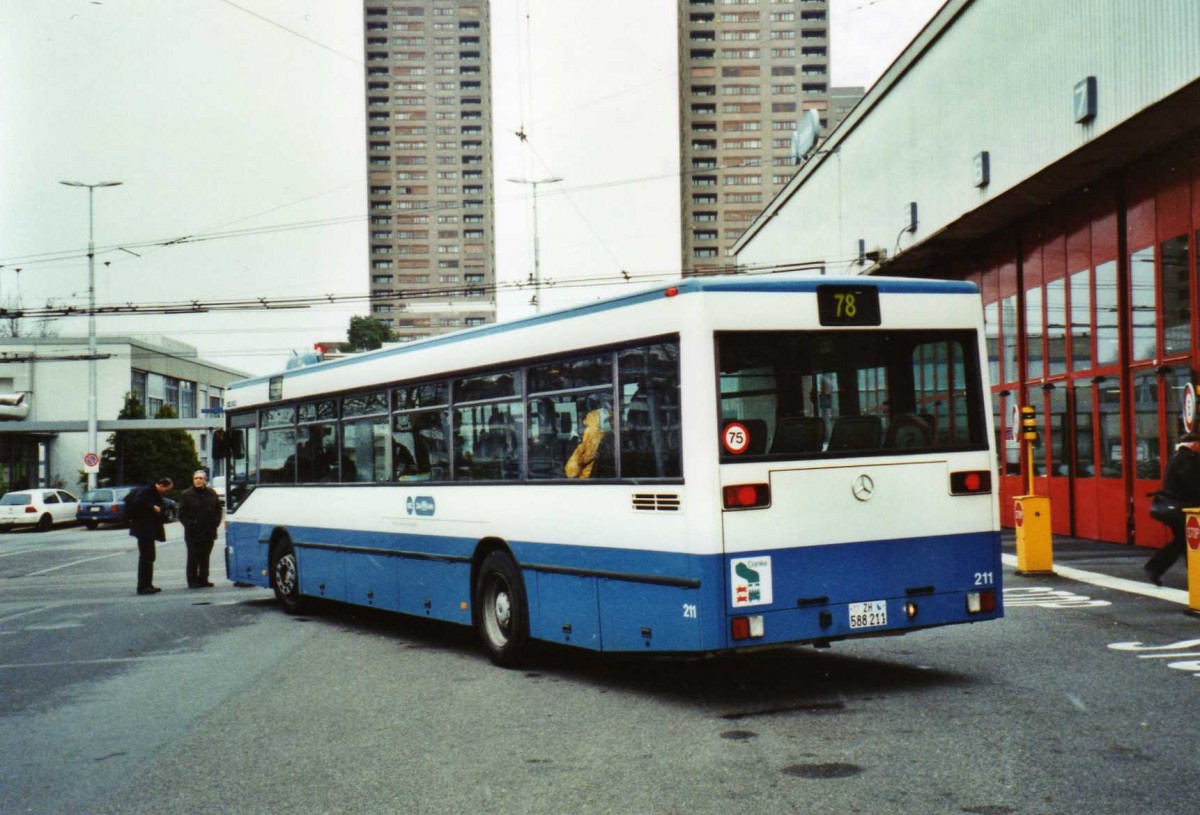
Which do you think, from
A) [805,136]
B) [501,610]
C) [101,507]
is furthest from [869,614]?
[101,507]

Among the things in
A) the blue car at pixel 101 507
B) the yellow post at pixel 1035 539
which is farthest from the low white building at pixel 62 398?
the yellow post at pixel 1035 539

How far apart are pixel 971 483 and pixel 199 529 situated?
14189mm

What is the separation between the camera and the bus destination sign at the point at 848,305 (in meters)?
8.66

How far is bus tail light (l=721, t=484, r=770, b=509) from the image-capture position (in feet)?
26.8

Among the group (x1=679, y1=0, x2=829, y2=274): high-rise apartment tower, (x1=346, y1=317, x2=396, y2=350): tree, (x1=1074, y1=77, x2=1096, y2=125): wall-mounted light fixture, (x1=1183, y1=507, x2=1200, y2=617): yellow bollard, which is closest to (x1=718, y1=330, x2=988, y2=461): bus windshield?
(x1=1183, y1=507, x2=1200, y2=617): yellow bollard

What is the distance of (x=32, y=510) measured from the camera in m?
48.5

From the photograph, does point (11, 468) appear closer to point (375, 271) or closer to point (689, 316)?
point (689, 316)

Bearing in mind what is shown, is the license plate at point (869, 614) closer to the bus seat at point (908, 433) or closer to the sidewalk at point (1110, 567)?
the bus seat at point (908, 433)

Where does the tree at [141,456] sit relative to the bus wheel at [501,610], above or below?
above

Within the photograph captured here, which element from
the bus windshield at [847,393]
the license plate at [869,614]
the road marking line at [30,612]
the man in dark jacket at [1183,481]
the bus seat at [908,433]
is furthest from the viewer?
the road marking line at [30,612]

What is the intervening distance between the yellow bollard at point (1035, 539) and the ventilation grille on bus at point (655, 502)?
939cm

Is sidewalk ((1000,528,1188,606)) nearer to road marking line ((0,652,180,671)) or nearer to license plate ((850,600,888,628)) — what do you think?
license plate ((850,600,888,628))

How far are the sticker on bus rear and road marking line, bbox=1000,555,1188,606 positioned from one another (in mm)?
6909

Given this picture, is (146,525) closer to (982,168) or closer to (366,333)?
(982,168)
